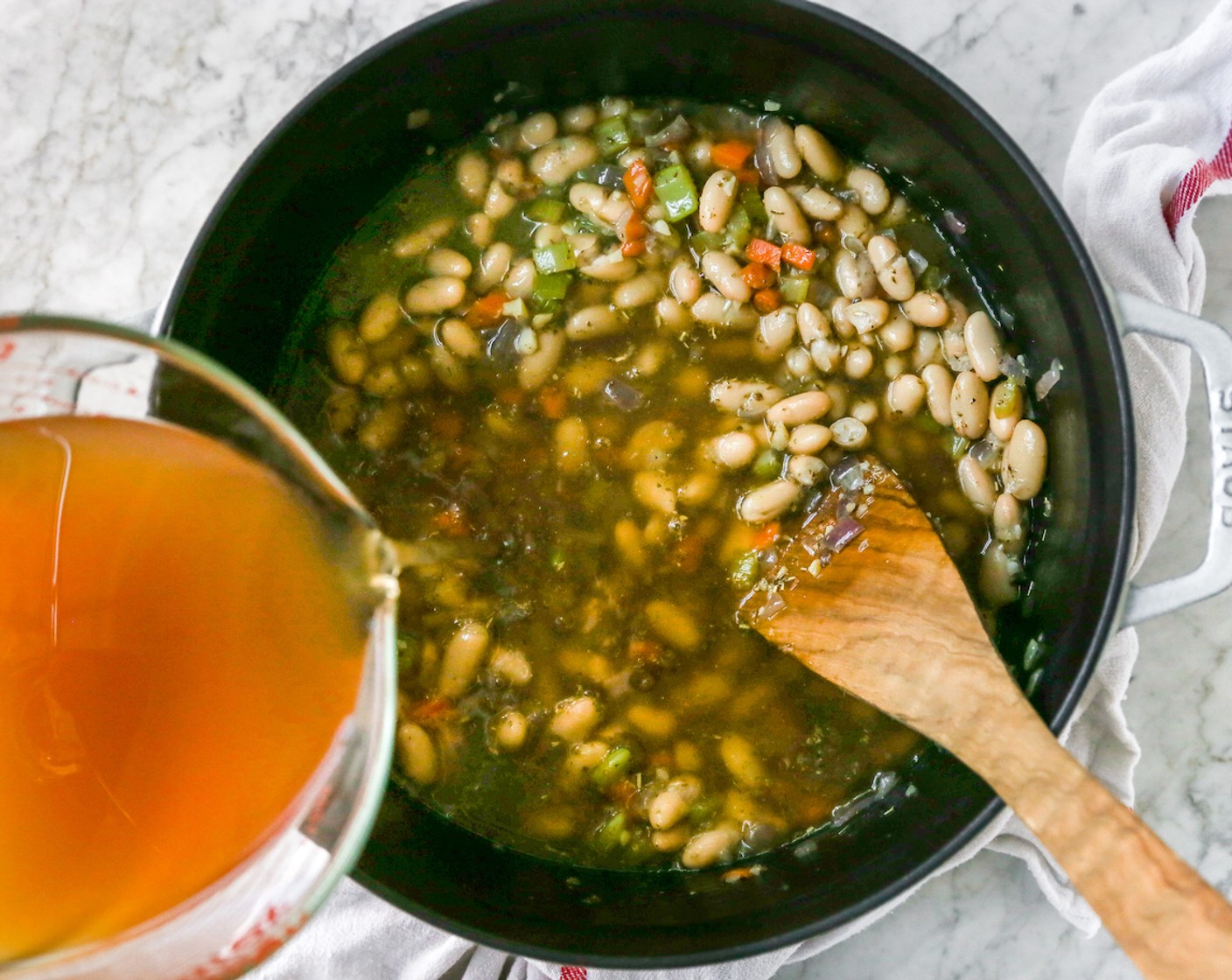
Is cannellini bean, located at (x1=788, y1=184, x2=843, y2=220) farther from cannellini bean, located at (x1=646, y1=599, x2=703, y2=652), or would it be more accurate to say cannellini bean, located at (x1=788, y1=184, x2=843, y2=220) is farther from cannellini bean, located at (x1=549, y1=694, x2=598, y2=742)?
cannellini bean, located at (x1=549, y1=694, x2=598, y2=742)

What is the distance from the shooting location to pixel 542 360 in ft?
4.91

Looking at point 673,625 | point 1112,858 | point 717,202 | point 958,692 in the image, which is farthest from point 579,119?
point 1112,858

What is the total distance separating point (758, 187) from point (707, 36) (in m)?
0.21

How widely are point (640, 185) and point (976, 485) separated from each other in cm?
60

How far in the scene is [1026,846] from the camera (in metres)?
1.52

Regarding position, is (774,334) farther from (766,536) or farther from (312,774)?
(312,774)

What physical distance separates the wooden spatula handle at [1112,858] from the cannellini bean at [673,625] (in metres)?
0.38

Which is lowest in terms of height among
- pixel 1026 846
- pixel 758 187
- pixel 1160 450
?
pixel 1026 846

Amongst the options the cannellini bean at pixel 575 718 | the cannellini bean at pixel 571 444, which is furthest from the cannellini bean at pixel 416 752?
the cannellini bean at pixel 571 444

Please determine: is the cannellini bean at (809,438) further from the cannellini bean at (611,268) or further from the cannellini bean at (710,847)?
the cannellini bean at (710,847)

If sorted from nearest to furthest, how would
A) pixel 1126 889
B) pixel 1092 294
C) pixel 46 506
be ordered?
pixel 46 506
pixel 1126 889
pixel 1092 294

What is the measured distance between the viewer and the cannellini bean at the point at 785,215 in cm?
150

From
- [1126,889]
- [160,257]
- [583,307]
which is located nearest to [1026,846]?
[1126,889]

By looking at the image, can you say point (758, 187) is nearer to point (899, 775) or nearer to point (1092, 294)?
point (1092, 294)
